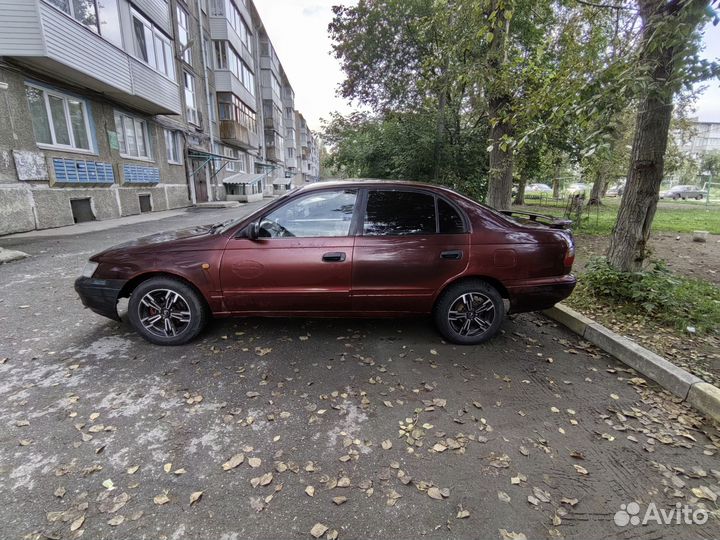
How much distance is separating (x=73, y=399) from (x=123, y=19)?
1449 centimetres

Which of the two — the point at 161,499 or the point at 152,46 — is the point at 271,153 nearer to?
the point at 152,46

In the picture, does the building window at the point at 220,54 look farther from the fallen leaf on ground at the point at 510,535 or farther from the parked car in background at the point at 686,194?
the parked car in background at the point at 686,194

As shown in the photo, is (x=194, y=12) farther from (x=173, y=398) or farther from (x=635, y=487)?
(x=635, y=487)

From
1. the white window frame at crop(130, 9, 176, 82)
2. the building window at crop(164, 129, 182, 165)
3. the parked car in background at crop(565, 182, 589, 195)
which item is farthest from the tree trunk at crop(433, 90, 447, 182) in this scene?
the building window at crop(164, 129, 182, 165)

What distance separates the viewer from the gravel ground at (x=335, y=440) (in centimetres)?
190

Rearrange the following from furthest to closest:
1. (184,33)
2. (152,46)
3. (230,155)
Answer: (230,155) < (184,33) < (152,46)

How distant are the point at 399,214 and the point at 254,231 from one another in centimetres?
148

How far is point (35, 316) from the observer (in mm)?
4375

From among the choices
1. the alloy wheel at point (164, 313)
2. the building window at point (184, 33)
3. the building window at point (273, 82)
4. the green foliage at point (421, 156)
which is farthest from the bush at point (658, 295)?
the building window at point (273, 82)

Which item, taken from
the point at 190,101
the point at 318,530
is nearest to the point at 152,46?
the point at 190,101

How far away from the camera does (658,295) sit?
427cm

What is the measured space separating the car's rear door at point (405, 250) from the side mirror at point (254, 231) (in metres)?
0.98

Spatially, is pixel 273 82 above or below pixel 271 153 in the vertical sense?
above

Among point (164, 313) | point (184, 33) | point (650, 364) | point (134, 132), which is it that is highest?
point (184, 33)
